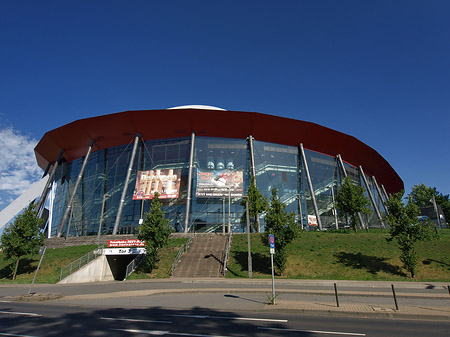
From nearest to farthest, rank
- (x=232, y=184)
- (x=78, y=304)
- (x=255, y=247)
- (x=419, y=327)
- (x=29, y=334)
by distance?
(x=29, y=334)
(x=419, y=327)
(x=78, y=304)
(x=255, y=247)
(x=232, y=184)

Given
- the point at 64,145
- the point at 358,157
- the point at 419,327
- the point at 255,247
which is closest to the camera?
the point at 419,327

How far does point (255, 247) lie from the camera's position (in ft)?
93.4

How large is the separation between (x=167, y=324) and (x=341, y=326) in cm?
511

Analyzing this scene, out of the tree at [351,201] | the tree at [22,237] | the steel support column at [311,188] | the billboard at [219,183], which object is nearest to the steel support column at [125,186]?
the billboard at [219,183]

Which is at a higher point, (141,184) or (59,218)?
(141,184)

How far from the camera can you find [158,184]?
1662 inches

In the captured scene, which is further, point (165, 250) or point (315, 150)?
point (315, 150)

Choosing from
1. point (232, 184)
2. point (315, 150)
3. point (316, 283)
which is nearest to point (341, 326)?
point (316, 283)

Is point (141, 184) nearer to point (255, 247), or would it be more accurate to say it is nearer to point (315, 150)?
point (255, 247)

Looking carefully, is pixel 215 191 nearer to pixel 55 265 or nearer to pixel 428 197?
pixel 55 265

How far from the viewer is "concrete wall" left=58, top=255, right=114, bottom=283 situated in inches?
981

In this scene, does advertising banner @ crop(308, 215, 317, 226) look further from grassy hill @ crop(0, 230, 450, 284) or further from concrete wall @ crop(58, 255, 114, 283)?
concrete wall @ crop(58, 255, 114, 283)

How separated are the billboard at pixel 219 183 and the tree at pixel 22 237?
19.3 metres

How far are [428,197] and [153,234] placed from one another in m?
86.2
